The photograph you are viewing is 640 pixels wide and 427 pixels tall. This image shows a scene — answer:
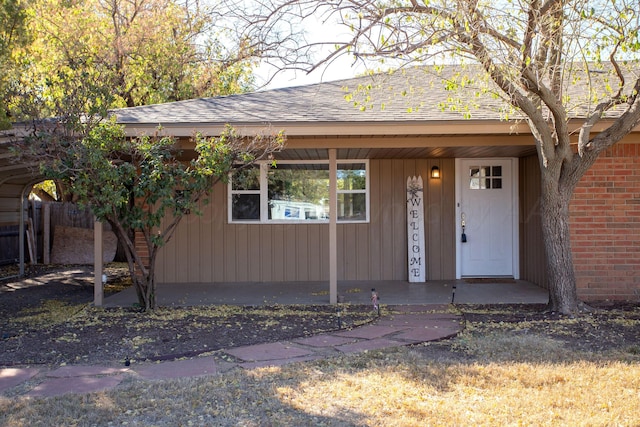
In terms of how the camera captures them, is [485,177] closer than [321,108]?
No

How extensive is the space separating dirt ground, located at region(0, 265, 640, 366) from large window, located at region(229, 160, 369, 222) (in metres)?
2.59

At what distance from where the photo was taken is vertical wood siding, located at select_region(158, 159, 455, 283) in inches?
396

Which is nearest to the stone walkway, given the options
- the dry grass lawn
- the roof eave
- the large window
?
the dry grass lawn

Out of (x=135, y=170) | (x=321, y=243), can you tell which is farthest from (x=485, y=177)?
(x=135, y=170)

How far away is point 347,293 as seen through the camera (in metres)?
8.88

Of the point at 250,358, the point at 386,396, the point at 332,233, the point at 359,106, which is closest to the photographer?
the point at 386,396

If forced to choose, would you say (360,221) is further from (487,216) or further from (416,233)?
(487,216)

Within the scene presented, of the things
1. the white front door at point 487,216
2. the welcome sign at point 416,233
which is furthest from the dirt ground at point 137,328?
the white front door at point 487,216

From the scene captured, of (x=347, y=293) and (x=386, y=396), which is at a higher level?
(x=347, y=293)

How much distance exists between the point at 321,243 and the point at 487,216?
2967mm

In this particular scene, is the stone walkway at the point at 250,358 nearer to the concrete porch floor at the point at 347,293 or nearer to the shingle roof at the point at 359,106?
the concrete porch floor at the point at 347,293

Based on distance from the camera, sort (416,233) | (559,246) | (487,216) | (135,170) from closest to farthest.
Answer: (135,170) < (559,246) < (416,233) < (487,216)

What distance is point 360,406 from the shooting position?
414cm

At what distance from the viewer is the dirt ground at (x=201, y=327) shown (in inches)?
225
